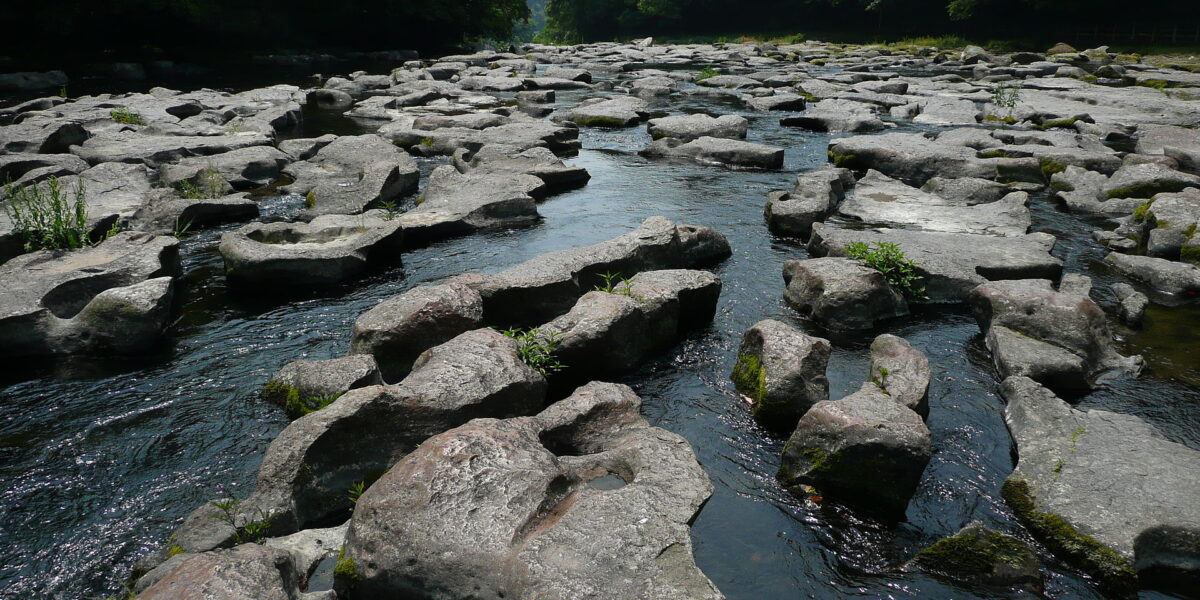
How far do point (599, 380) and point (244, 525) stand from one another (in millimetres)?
2763

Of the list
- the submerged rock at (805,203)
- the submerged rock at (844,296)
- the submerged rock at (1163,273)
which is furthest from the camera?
the submerged rock at (805,203)

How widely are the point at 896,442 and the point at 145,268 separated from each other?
681 centimetres

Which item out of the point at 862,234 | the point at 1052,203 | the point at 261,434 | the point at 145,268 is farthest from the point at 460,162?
the point at 1052,203

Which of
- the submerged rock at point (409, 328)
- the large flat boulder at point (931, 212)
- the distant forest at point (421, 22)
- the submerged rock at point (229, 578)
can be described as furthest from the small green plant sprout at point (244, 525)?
the distant forest at point (421, 22)

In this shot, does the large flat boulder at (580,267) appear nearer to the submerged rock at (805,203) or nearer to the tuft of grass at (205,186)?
the submerged rock at (805,203)

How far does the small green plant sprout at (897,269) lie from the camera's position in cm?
752

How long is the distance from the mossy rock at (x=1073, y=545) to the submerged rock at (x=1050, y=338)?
1.60 metres

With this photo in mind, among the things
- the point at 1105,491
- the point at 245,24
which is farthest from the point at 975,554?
the point at 245,24

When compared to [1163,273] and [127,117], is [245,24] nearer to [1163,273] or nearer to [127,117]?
[127,117]

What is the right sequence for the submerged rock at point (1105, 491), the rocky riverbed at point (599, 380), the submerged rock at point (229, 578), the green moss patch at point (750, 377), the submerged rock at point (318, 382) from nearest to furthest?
the submerged rock at point (229, 578)
the rocky riverbed at point (599, 380)
the submerged rock at point (1105, 491)
the submerged rock at point (318, 382)
the green moss patch at point (750, 377)

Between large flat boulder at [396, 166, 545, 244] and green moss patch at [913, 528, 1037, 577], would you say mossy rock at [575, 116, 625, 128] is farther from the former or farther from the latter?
green moss patch at [913, 528, 1037, 577]

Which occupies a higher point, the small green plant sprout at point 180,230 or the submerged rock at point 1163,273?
the small green plant sprout at point 180,230

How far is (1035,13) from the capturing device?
4591 cm

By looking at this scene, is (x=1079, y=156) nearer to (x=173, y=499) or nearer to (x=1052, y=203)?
(x=1052, y=203)
